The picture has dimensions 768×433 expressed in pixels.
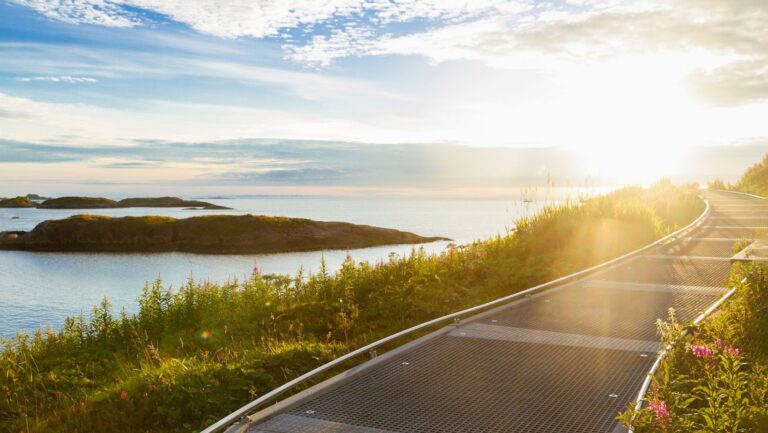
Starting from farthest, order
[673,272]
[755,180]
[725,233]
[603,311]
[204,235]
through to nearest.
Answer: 1. [204,235]
2. [755,180]
3. [725,233]
4. [673,272]
5. [603,311]

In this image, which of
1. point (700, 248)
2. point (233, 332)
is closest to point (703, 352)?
point (233, 332)

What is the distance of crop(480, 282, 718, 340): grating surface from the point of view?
7238 mm

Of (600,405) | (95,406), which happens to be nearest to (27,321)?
(95,406)

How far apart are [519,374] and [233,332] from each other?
17.7 feet

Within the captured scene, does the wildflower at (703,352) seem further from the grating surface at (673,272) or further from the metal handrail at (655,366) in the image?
the grating surface at (673,272)

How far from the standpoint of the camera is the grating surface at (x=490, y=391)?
177 inches

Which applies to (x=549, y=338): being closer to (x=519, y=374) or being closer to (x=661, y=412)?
(x=519, y=374)

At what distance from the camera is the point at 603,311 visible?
319 inches

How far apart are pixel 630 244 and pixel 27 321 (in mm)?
21968

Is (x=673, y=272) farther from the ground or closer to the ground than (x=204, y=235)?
farther from the ground

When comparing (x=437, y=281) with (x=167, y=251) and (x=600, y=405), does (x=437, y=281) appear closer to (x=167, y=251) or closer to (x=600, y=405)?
(x=600, y=405)

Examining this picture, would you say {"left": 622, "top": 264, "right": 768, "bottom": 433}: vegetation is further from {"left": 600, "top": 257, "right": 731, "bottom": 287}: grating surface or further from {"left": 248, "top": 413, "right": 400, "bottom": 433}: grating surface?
{"left": 248, "top": 413, "right": 400, "bottom": 433}: grating surface

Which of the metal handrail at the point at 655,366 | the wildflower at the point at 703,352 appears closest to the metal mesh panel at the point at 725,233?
the metal handrail at the point at 655,366

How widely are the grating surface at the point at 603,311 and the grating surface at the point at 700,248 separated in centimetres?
461
